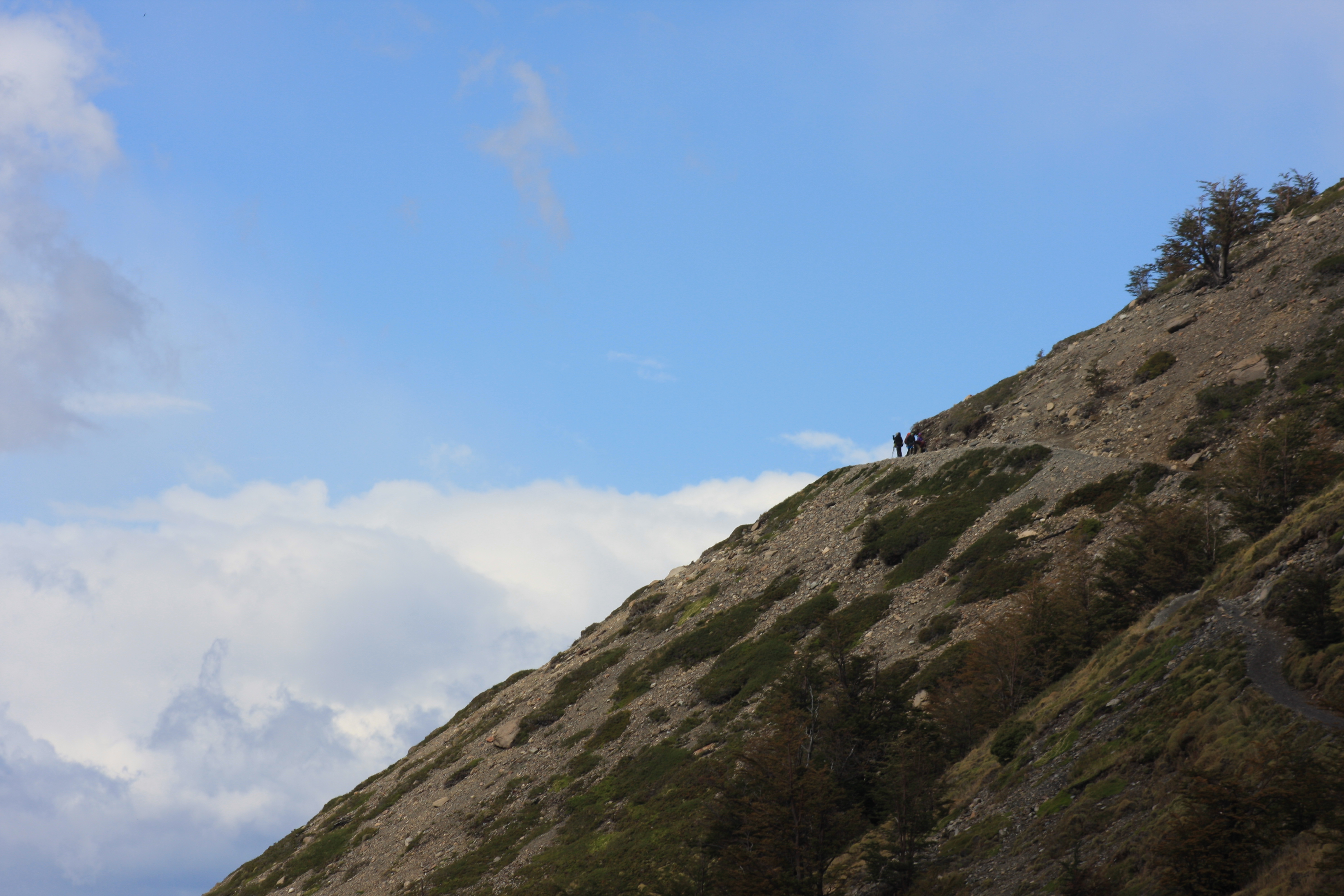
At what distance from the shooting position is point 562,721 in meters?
61.5

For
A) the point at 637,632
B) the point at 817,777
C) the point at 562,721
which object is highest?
the point at 637,632

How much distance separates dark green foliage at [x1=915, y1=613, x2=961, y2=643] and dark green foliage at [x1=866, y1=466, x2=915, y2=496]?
24182mm

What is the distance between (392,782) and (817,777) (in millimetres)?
57040

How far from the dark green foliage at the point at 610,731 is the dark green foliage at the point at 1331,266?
5396 cm

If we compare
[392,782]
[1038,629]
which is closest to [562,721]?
[392,782]

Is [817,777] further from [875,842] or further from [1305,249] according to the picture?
[1305,249]

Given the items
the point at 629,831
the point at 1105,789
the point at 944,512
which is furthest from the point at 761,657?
the point at 1105,789

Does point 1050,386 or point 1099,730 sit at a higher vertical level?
point 1050,386

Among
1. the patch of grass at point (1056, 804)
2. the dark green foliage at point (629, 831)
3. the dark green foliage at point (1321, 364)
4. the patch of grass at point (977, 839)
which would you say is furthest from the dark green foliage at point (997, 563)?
the patch of grass at point (1056, 804)

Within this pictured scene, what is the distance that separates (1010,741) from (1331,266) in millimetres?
49655

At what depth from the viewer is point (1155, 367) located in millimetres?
62938

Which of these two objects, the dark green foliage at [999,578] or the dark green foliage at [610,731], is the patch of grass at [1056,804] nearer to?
the dark green foliage at [999,578]

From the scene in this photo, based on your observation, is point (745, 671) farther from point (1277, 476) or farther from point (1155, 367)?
point (1155, 367)

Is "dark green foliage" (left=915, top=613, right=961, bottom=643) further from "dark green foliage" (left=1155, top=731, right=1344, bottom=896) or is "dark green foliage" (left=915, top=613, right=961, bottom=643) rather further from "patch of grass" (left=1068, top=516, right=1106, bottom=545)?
"dark green foliage" (left=1155, top=731, right=1344, bottom=896)
